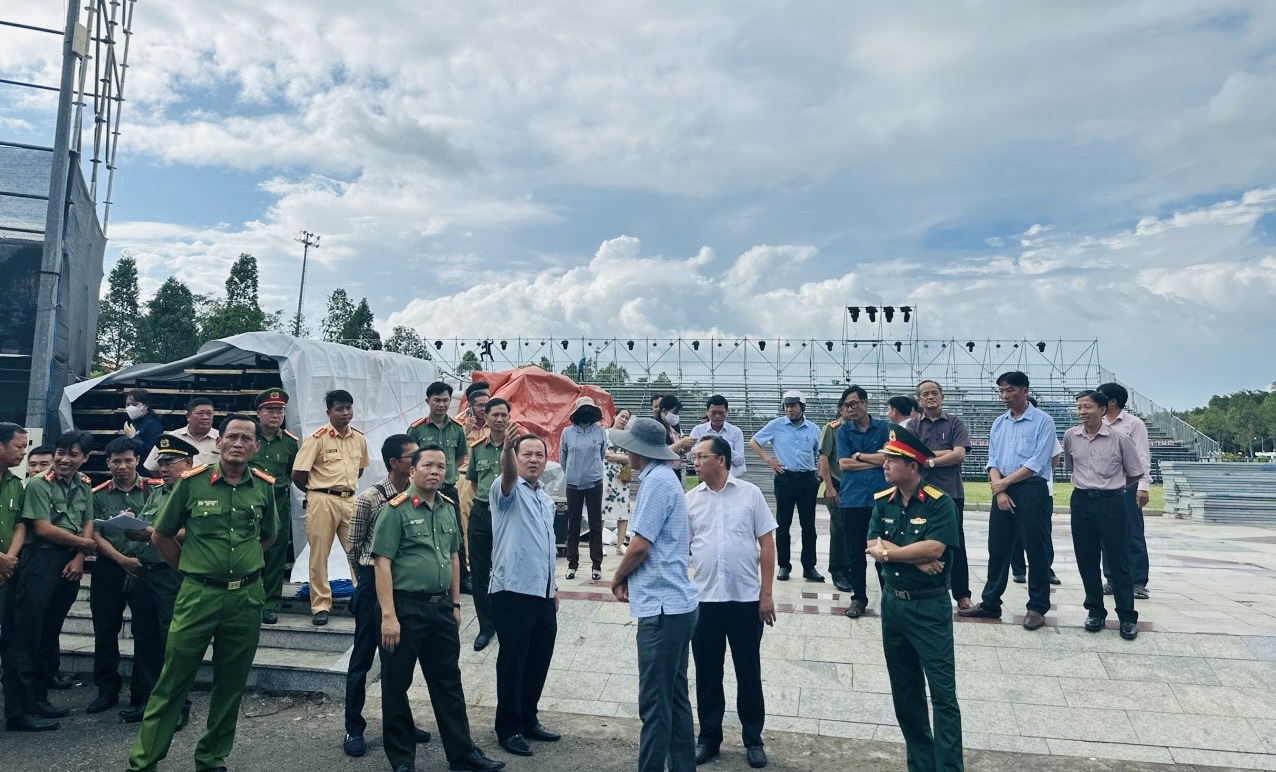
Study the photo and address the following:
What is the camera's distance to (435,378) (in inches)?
437

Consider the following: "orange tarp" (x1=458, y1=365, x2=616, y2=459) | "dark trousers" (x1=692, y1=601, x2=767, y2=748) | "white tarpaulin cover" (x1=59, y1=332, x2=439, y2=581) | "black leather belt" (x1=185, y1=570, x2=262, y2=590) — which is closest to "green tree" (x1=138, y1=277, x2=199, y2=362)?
"orange tarp" (x1=458, y1=365, x2=616, y2=459)

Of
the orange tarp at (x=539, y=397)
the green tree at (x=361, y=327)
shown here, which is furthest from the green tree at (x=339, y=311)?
the orange tarp at (x=539, y=397)

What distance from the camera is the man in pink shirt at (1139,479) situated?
20.4ft

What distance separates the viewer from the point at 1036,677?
516 cm

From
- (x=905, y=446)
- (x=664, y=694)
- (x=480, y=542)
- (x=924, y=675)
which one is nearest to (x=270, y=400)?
(x=480, y=542)

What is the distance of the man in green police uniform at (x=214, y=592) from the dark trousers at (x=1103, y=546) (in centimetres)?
569

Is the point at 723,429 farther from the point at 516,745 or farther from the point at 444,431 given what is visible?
the point at 516,745

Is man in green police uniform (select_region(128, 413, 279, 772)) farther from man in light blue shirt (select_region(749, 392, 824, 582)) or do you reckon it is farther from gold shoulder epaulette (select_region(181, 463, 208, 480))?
man in light blue shirt (select_region(749, 392, 824, 582))

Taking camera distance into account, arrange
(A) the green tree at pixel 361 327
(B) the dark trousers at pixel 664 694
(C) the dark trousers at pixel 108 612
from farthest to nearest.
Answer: (A) the green tree at pixel 361 327, (C) the dark trousers at pixel 108 612, (B) the dark trousers at pixel 664 694

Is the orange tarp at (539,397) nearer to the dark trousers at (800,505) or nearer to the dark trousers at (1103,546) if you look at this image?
the dark trousers at (800,505)

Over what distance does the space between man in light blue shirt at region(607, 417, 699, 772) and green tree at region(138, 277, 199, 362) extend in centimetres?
3244

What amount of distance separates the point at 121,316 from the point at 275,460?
34535mm

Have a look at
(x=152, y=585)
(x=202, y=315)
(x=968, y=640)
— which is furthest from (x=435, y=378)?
(x=202, y=315)

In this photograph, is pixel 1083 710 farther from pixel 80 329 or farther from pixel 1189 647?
pixel 80 329
